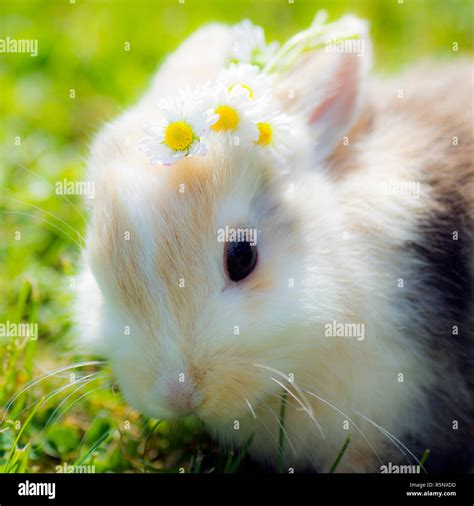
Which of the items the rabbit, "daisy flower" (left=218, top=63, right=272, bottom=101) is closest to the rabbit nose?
the rabbit

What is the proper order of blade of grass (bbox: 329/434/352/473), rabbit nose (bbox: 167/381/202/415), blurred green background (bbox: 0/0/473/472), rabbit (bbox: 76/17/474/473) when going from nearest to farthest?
rabbit nose (bbox: 167/381/202/415)
rabbit (bbox: 76/17/474/473)
blade of grass (bbox: 329/434/352/473)
blurred green background (bbox: 0/0/473/472)

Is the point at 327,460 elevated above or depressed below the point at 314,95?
below

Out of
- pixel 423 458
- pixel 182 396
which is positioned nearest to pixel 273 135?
pixel 182 396

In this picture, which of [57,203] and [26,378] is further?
[57,203]

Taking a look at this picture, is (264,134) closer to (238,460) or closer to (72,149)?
(238,460)

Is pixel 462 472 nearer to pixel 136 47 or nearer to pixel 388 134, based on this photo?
pixel 388 134

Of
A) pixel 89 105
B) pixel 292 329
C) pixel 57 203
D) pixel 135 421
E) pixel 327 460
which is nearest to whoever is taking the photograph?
pixel 292 329

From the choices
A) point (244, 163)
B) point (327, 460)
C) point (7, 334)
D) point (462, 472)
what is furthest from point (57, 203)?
point (462, 472)

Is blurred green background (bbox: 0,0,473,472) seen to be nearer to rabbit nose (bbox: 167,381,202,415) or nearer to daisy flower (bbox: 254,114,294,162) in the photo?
rabbit nose (bbox: 167,381,202,415)
